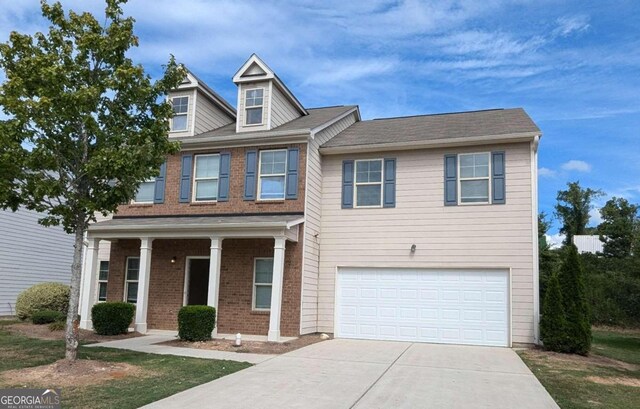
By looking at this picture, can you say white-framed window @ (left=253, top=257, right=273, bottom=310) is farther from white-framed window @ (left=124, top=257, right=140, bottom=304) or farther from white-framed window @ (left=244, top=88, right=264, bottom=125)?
white-framed window @ (left=244, top=88, right=264, bottom=125)

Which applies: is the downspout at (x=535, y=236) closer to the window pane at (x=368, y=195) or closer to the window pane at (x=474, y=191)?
the window pane at (x=474, y=191)

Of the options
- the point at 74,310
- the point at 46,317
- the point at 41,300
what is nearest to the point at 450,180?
the point at 74,310

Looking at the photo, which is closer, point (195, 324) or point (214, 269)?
point (195, 324)

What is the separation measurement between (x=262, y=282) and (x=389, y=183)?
16.0ft

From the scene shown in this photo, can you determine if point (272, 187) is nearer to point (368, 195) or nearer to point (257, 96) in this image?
point (368, 195)

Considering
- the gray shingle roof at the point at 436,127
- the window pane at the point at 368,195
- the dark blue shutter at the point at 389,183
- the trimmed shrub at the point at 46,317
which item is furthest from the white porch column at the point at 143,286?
the dark blue shutter at the point at 389,183

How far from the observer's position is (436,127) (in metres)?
16.9

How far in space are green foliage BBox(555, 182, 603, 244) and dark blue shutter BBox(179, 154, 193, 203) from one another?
39578mm

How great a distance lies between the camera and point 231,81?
16.8 meters

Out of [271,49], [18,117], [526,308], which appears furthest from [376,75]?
[18,117]

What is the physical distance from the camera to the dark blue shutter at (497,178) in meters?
14.5

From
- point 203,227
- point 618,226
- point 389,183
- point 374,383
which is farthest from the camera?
point 618,226

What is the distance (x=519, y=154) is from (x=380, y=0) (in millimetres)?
5911

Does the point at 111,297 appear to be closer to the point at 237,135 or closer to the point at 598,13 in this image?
the point at 237,135
